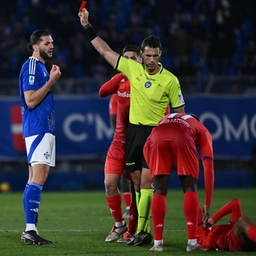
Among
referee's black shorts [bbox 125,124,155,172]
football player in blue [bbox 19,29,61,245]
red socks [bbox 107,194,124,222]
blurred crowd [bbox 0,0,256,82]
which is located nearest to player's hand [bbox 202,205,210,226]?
referee's black shorts [bbox 125,124,155,172]

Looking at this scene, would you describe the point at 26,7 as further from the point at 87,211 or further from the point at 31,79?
the point at 31,79

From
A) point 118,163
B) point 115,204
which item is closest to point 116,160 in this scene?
point 118,163

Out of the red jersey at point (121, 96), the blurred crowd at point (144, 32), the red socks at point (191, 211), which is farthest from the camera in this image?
the blurred crowd at point (144, 32)

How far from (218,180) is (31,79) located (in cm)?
1014

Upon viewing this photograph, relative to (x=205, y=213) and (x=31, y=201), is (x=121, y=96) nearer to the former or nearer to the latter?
(x=31, y=201)

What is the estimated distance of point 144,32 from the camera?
21484mm

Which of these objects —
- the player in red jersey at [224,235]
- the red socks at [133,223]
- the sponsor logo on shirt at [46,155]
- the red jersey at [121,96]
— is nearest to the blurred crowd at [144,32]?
the red jersey at [121,96]

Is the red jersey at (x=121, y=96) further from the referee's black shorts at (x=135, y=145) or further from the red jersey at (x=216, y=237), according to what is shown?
the red jersey at (x=216, y=237)

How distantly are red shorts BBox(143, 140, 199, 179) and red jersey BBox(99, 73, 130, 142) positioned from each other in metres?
1.52

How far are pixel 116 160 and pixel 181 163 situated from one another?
63.7 inches

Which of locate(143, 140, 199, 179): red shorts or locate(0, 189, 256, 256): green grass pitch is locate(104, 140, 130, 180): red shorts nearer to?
locate(0, 189, 256, 256): green grass pitch

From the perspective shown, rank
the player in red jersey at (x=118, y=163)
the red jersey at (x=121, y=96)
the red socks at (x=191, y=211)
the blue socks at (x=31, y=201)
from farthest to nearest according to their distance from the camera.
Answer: the red jersey at (x=121, y=96) → the player in red jersey at (x=118, y=163) → the blue socks at (x=31, y=201) → the red socks at (x=191, y=211)

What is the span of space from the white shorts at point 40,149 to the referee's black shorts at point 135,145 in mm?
880

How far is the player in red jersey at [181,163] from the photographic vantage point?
22.9ft
